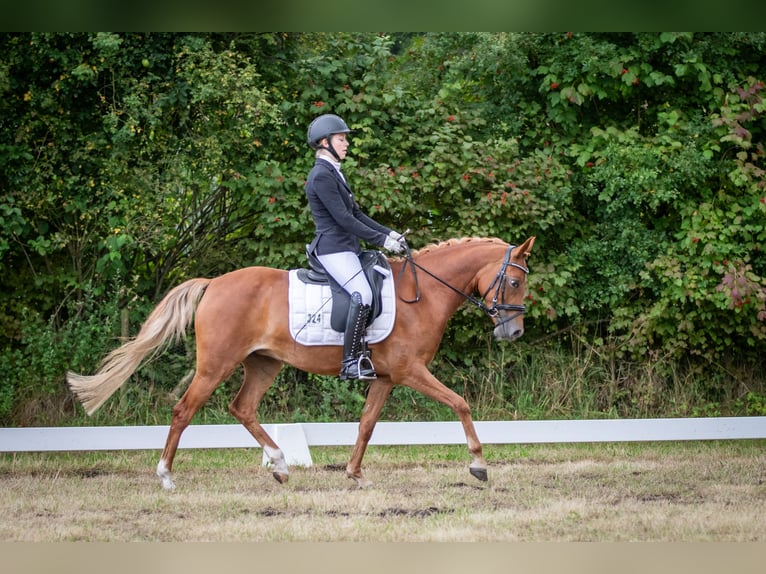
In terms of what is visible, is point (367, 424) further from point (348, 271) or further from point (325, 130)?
point (325, 130)

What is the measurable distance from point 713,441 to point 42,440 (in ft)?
21.8

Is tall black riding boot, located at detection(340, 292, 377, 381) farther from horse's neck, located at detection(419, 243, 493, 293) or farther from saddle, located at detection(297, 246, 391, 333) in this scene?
horse's neck, located at detection(419, 243, 493, 293)

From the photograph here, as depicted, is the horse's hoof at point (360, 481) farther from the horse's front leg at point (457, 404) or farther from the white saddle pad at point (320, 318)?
the white saddle pad at point (320, 318)

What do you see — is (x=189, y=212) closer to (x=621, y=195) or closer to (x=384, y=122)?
(x=384, y=122)

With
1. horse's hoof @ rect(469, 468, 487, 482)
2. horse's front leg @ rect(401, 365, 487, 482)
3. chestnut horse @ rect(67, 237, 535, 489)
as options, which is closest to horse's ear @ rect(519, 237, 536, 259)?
chestnut horse @ rect(67, 237, 535, 489)

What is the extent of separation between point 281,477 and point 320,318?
1.36m

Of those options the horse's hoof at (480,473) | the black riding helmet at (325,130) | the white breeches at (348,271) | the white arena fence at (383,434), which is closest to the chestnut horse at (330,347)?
the horse's hoof at (480,473)

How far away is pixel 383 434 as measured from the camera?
8.45 metres

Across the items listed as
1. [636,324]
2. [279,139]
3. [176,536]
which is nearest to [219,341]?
[176,536]

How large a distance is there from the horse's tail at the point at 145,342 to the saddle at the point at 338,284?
38.4 inches

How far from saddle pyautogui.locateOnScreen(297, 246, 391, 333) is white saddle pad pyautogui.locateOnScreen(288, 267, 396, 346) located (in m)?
0.04

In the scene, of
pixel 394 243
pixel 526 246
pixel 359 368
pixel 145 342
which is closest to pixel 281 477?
pixel 359 368

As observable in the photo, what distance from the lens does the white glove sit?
6848 millimetres

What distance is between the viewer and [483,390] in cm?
1042
